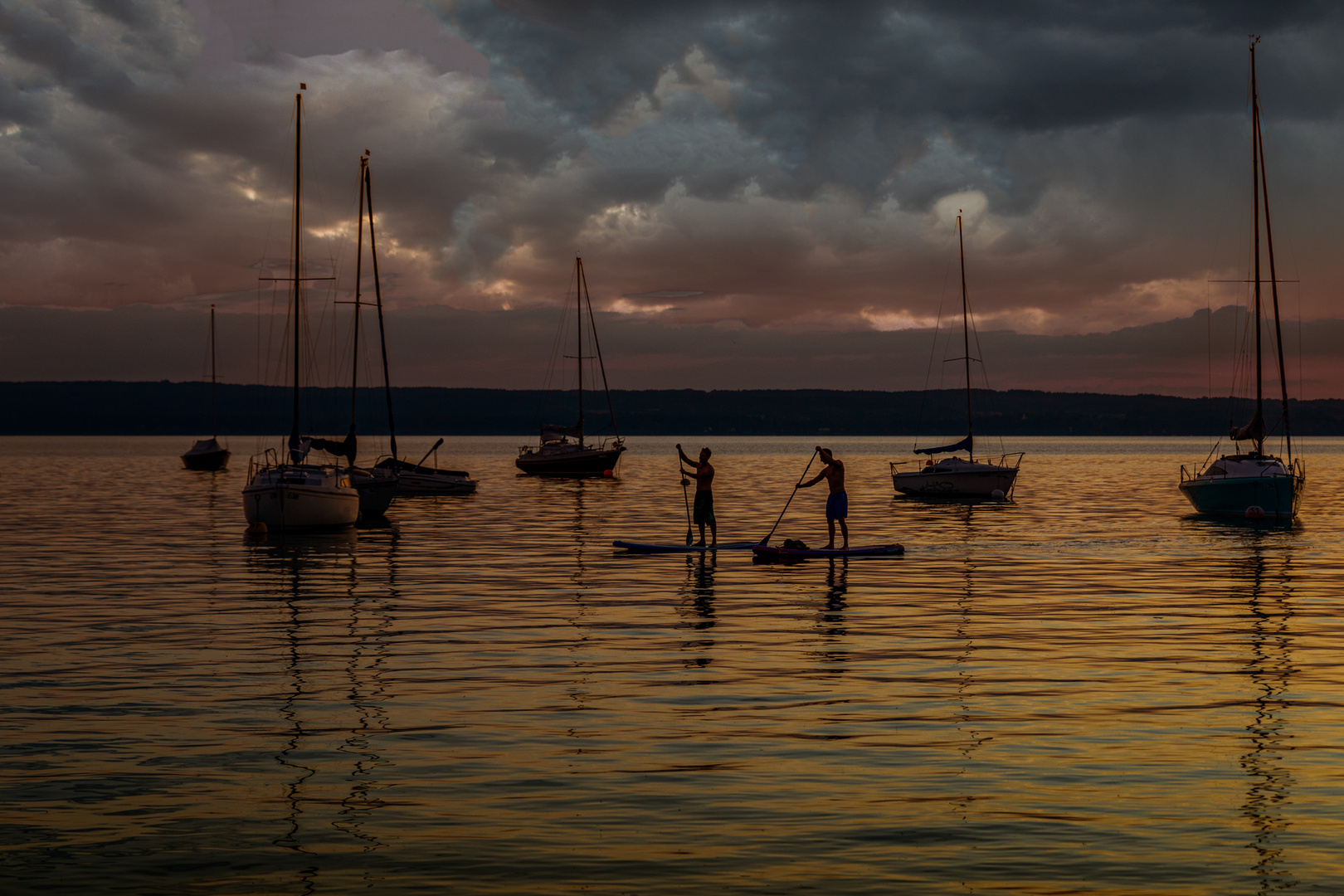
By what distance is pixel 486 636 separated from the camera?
19438 millimetres

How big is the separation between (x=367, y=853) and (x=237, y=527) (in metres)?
38.1

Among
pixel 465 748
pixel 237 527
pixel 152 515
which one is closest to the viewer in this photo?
pixel 465 748

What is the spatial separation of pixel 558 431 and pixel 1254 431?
52.3 m

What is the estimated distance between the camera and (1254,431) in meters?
50.4

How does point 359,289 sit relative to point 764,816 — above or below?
above

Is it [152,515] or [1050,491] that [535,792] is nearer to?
[152,515]

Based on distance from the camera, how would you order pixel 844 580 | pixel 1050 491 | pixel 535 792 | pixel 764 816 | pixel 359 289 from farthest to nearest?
pixel 1050 491 < pixel 359 289 < pixel 844 580 < pixel 535 792 < pixel 764 816

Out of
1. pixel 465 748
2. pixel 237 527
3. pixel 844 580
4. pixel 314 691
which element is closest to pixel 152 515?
pixel 237 527

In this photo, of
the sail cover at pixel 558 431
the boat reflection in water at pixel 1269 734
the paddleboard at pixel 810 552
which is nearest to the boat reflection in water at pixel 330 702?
the boat reflection in water at pixel 1269 734

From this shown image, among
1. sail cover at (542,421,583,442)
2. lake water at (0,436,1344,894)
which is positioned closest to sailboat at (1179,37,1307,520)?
lake water at (0,436,1344,894)

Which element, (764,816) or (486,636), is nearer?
(764,816)

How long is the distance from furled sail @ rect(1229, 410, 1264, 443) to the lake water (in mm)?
22372

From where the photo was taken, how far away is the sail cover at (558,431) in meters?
91.7

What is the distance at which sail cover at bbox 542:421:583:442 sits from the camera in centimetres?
9169
